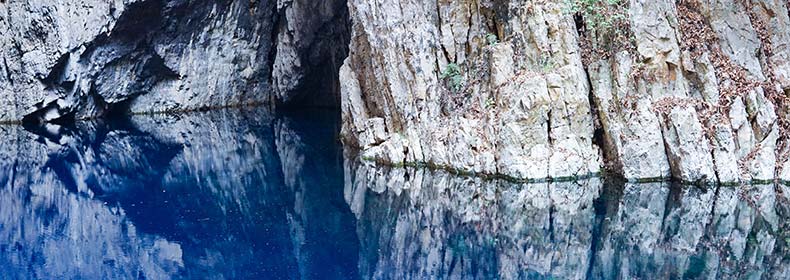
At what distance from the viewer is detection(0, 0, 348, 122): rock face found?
2536 centimetres

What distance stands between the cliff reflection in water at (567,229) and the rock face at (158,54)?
14.4 metres

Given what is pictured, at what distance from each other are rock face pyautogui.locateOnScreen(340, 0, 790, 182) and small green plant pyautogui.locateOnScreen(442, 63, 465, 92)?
2cm

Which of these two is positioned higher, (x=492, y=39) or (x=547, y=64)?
(x=492, y=39)

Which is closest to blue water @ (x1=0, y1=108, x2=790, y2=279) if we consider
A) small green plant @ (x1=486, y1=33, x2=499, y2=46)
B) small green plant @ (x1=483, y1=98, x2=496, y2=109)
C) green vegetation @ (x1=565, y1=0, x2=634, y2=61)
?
small green plant @ (x1=483, y1=98, x2=496, y2=109)

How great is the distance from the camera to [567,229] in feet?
35.1

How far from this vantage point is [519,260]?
917cm

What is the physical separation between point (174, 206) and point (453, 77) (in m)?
6.62

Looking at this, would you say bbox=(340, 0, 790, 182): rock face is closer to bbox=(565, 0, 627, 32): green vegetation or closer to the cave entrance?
bbox=(565, 0, 627, 32): green vegetation

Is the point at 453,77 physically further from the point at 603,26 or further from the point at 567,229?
the point at 567,229

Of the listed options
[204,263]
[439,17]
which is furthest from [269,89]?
[204,263]

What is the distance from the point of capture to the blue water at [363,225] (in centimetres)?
883

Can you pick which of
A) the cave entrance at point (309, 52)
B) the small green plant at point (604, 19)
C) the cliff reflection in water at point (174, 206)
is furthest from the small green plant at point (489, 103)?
the cave entrance at point (309, 52)

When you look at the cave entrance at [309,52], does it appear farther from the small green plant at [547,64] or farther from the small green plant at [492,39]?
the small green plant at [547,64]

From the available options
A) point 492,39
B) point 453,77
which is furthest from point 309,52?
point 492,39
